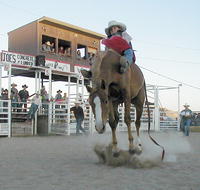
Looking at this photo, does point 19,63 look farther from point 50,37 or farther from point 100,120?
point 100,120

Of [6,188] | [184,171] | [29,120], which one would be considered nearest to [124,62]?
[184,171]

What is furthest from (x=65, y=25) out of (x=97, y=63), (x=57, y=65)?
(x=97, y=63)

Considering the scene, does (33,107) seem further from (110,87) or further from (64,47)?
(110,87)

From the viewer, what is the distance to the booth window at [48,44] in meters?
19.5

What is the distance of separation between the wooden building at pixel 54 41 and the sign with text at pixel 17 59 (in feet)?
5.45

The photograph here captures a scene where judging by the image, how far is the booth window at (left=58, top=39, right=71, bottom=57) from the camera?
20719 mm

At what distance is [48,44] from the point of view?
64.8 feet

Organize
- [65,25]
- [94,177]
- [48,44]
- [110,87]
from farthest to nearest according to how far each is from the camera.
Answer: [65,25]
[48,44]
[110,87]
[94,177]

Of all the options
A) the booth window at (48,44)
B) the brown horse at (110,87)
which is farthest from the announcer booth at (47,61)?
the brown horse at (110,87)

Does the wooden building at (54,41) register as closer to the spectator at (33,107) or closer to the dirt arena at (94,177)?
the spectator at (33,107)

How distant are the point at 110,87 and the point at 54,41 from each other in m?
16.4

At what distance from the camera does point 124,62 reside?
5.00 meters

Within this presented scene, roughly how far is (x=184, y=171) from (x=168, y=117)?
18.3m

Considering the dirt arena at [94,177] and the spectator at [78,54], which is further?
the spectator at [78,54]
